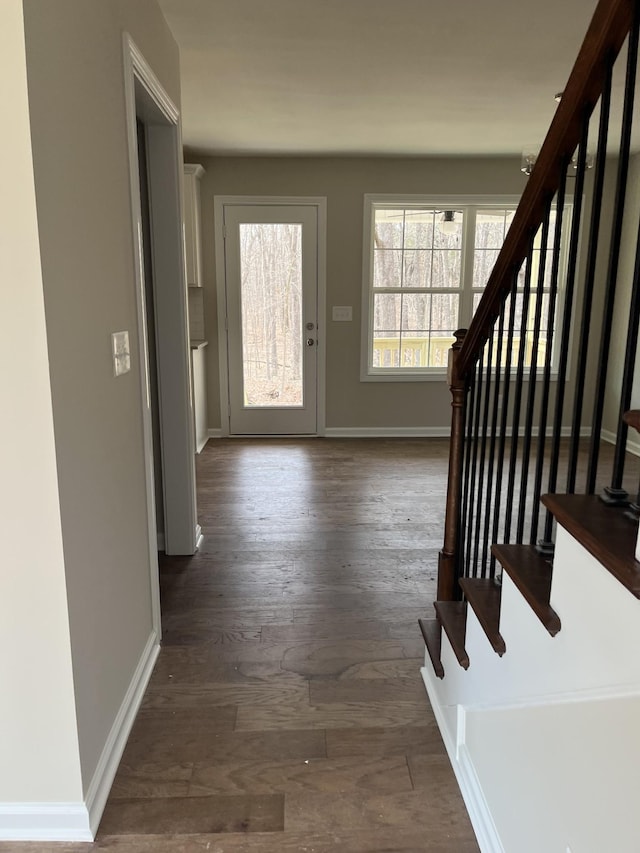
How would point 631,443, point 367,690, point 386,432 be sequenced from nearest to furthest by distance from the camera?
1. point 367,690
2. point 631,443
3. point 386,432

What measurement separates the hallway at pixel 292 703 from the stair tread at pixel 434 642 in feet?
0.50

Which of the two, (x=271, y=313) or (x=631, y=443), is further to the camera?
(x=271, y=313)

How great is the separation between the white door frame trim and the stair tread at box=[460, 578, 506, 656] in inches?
153

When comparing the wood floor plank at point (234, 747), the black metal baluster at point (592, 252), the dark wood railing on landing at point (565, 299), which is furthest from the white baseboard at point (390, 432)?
the black metal baluster at point (592, 252)

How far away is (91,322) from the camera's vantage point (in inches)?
58.8

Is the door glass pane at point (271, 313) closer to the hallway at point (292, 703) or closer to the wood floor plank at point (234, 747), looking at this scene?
the hallway at point (292, 703)

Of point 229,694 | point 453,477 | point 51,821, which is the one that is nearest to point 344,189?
point 453,477

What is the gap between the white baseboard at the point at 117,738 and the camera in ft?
4.90

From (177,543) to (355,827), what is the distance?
180 centimetres

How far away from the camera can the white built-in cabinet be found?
15.6ft

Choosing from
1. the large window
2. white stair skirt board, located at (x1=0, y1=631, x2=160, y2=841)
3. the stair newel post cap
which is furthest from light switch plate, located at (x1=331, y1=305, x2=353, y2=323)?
white stair skirt board, located at (x1=0, y1=631, x2=160, y2=841)

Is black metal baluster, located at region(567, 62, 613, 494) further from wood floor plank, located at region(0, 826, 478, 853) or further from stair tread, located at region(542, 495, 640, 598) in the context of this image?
wood floor plank, located at region(0, 826, 478, 853)

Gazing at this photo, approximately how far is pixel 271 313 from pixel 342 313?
2.11 feet

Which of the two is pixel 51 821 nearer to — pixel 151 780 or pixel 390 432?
pixel 151 780
